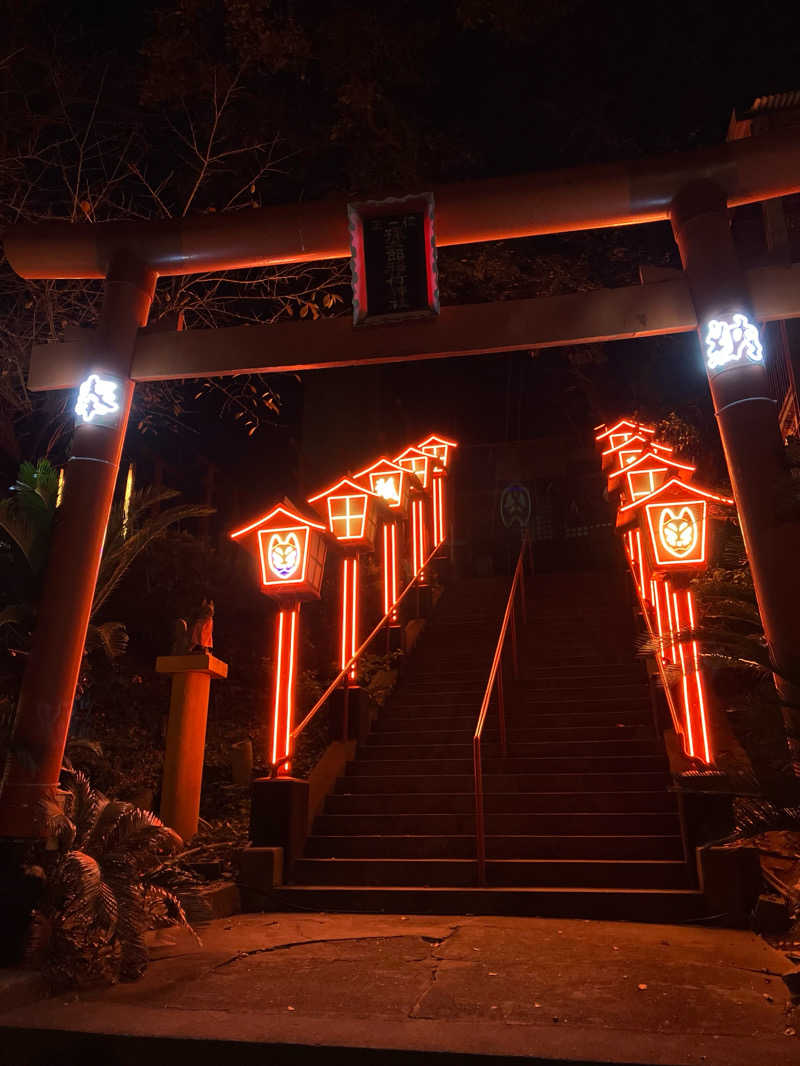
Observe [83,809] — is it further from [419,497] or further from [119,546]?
[419,497]

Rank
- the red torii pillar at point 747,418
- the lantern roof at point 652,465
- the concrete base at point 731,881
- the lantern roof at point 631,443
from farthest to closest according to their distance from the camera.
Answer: the lantern roof at point 631,443 → the lantern roof at point 652,465 → the concrete base at point 731,881 → the red torii pillar at point 747,418

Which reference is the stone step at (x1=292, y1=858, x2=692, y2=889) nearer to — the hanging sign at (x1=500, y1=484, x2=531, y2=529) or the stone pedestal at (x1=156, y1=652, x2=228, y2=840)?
the stone pedestal at (x1=156, y1=652, x2=228, y2=840)

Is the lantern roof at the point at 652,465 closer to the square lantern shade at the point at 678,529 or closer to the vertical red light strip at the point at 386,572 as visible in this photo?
the square lantern shade at the point at 678,529

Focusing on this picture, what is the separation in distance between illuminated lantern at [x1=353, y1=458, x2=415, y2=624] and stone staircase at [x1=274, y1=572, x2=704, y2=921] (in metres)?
1.84

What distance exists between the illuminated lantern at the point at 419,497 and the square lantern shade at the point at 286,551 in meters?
5.42

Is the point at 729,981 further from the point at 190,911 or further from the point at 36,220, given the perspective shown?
the point at 36,220

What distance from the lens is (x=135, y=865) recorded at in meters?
5.36

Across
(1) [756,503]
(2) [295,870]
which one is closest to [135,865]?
(2) [295,870]

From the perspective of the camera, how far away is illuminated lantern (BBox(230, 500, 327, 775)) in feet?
29.0

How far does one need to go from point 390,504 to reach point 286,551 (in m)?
5.52

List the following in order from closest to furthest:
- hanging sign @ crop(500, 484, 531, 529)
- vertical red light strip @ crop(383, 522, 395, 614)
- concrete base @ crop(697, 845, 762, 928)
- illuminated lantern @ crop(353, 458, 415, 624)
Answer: concrete base @ crop(697, 845, 762, 928) < vertical red light strip @ crop(383, 522, 395, 614) < illuminated lantern @ crop(353, 458, 415, 624) < hanging sign @ crop(500, 484, 531, 529)

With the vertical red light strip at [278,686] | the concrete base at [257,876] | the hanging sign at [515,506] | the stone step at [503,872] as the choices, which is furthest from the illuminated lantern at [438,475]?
the concrete base at [257,876]

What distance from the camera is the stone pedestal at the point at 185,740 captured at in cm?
884

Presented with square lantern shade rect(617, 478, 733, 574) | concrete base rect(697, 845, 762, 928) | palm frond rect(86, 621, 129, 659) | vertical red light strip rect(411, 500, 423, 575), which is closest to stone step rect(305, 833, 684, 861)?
concrete base rect(697, 845, 762, 928)
